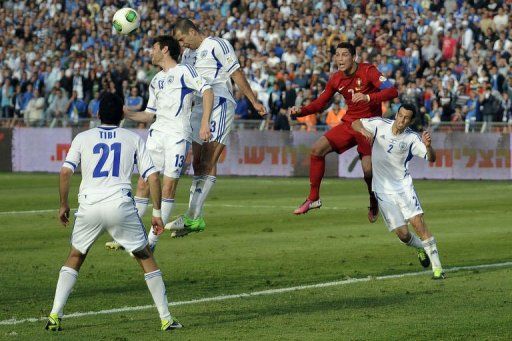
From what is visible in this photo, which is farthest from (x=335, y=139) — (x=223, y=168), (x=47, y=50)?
(x=47, y=50)

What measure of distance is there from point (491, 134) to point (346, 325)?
2127cm

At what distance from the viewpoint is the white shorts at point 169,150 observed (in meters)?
14.4

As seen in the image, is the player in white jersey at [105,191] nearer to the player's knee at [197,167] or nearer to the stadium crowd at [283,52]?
the player's knee at [197,167]

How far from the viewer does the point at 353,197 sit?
85.3ft

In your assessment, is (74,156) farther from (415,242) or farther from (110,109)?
(415,242)

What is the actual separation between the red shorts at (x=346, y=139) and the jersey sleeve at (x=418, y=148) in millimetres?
1189

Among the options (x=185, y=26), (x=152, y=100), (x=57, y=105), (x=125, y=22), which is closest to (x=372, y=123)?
(x=185, y=26)

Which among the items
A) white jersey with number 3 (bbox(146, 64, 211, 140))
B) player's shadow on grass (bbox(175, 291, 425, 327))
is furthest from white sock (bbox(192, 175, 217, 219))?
player's shadow on grass (bbox(175, 291, 425, 327))

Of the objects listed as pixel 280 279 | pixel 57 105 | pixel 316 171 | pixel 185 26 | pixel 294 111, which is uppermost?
pixel 185 26

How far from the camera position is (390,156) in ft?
47.9

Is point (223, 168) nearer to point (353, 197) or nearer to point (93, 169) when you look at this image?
point (353, 197)

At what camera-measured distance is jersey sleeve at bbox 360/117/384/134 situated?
14.8 metres

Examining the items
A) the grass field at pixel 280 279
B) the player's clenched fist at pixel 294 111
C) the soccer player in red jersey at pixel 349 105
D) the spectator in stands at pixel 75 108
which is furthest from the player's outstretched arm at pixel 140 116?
the spectator in stands at pixel 75 108

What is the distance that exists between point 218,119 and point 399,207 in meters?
2.54
